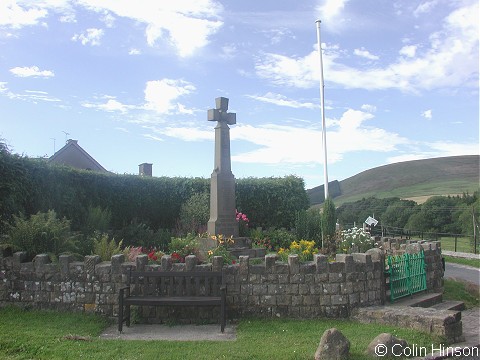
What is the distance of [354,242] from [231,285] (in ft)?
21.8

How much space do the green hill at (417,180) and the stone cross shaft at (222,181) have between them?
3442cm

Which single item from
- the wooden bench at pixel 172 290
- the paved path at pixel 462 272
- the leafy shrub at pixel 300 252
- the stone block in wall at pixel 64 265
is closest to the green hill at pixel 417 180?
the paved path at pixel 462 272

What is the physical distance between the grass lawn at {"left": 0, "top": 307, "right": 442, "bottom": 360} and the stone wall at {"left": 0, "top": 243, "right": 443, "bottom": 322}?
0.26m

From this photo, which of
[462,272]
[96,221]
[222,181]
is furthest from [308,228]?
[96,221]

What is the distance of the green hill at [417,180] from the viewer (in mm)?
49125

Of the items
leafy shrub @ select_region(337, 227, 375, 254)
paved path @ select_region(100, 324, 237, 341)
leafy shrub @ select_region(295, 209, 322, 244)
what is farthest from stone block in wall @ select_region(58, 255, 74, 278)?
leafy shrub @ select_region(295, 209, 322, 244)

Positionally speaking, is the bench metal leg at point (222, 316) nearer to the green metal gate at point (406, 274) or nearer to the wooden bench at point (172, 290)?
the wooden bench at point (172, 290)

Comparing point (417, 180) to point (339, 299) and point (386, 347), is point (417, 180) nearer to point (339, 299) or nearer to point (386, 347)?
point (339, 299)

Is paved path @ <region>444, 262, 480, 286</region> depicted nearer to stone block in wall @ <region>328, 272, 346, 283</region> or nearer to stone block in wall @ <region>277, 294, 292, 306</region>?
stone block in wall @ <region>328, 272, 346, 283</region>

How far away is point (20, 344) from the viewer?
6.55 m

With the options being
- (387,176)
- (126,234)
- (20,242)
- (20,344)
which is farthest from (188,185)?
(387,176)

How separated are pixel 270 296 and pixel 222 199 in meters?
5.96

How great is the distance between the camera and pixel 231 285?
849cm

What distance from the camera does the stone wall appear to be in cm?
840
